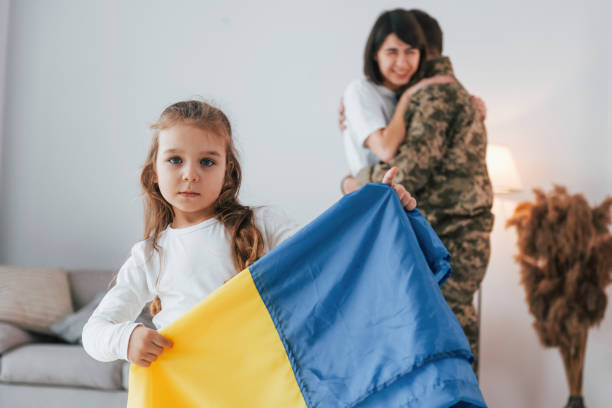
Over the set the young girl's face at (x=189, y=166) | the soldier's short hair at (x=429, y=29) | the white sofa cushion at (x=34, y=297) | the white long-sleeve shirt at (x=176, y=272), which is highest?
the soldier's short hair at (x=429, y=29)

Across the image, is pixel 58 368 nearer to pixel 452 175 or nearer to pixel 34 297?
pixel 34 297

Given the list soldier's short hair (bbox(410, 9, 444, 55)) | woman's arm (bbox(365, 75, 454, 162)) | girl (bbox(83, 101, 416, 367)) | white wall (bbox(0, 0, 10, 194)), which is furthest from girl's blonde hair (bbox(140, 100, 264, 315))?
white wall (bbox(0, 0, 10, 194))

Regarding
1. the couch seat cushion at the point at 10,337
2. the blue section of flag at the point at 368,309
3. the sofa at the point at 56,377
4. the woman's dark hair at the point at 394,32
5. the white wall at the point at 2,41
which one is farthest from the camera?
the white wall at the point at 2,41

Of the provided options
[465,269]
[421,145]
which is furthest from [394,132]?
[465,269]

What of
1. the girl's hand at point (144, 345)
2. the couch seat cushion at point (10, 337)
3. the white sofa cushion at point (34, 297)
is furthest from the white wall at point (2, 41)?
the girl's hand at point (144, 345)

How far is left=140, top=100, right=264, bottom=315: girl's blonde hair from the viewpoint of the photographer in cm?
122

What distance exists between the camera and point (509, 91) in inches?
128

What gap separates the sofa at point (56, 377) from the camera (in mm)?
2695

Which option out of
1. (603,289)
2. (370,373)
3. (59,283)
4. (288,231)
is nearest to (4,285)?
(59,283)

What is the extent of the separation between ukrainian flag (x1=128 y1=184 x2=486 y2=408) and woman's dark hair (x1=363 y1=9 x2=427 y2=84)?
942 millimetres

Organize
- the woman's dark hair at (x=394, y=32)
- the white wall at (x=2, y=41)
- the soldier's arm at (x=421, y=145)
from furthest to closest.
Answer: the white wall at (x=2, y=41), the woman's dark hair at (x=394, y=32), the soldier's arm at (x=421, y=145)

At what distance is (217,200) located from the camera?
131cm

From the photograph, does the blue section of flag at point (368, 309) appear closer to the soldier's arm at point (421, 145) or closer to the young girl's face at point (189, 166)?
the young girl's face at point (189, 166)

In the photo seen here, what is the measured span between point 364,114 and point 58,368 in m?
1.88
